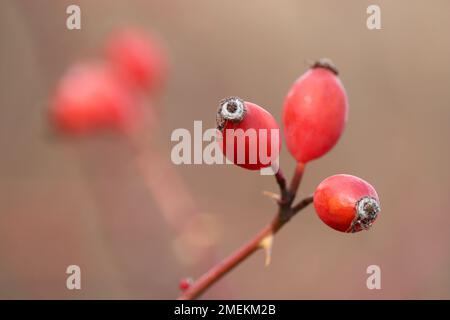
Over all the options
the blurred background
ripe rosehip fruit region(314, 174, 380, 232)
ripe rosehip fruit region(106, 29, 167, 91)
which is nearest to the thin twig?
ripe rosehip fruit region(314, 174, 380, 232)

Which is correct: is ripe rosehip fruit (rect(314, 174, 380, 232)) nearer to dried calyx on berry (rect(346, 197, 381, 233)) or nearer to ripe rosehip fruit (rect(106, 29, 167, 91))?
dried calyx on berry (rect(346, 197, 381, 233))

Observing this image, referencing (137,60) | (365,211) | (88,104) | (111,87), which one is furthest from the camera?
(137,60)

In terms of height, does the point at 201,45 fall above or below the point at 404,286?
above

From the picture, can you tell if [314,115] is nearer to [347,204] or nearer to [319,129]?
[319,129]

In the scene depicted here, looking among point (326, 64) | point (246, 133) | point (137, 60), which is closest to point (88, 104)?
point (137, 60)
